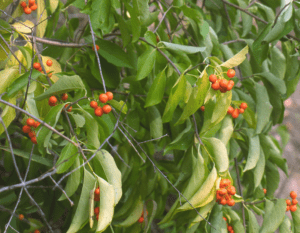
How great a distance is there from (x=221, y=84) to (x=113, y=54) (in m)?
0.50

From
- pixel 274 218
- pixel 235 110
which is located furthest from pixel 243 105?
pixel 274 218

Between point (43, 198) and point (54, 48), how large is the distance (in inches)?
28.0

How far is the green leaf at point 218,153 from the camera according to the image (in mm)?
970

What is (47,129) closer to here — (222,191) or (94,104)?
(94,104)

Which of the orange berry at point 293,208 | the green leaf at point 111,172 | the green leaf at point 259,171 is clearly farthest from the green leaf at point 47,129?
the orange berry at point 293,208

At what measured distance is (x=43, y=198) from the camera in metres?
1.50

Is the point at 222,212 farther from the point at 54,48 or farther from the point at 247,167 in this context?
the point at 54,48

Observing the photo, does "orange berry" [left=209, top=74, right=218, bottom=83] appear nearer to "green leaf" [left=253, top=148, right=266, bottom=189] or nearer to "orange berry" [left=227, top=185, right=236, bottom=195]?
"orange berry" [left=227, top=185, right=236, bottom=195]

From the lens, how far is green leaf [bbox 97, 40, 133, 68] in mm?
1230

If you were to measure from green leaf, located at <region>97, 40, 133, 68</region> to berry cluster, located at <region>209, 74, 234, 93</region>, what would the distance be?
1.37 ft

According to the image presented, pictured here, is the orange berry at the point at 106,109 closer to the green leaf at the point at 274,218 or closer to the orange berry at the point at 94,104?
the orange berry at the point at 94,104

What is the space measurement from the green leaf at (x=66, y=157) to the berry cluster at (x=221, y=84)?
434 millimetres

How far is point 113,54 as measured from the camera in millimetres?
1244

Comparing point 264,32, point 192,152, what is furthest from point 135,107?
point 264,32
